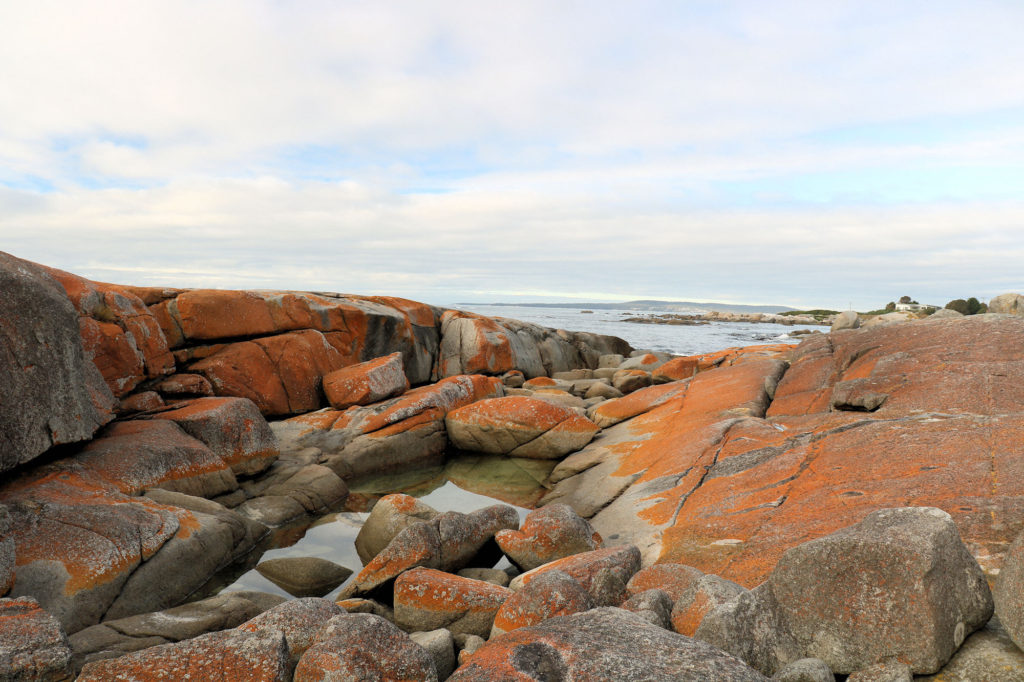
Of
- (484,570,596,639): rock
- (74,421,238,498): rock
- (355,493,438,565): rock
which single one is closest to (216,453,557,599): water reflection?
(355,493,438,565): rock

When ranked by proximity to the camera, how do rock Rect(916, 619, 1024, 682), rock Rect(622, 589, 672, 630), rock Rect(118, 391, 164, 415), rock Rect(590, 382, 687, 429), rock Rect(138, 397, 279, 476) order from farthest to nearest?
rock Rect(590, 382, 687, 429) → rock Rect(118, 391, 164, 415) → rock Rect(138, 397, 279, 476) → rock Rect(622, 589, 672, 630) → rock Rect(916, 619, 1024, 682)

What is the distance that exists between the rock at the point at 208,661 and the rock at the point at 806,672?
3845mm

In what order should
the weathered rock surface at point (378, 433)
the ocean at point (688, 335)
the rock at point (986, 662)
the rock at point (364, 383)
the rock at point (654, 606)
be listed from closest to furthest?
the rock at point (986, 662)
the rock at point (654, 606)
the weathered rock surface at point (378, 433)
the rock at point (364, 383)
the ocean at point (688, 335)

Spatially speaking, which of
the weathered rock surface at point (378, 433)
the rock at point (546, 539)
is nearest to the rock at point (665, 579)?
the rock at point (546, 539)

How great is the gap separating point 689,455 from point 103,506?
30.9 ft

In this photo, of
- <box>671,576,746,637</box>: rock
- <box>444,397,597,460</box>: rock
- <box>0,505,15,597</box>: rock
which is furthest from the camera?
<box>444,397,597,460</box>: rock

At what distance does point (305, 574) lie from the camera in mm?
8742

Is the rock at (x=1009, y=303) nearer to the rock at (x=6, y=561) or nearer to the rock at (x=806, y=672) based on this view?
the rock at (x=806, y=672)

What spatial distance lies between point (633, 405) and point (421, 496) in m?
6.02

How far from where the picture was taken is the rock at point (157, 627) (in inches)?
227

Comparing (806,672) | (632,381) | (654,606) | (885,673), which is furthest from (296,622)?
(632,381)

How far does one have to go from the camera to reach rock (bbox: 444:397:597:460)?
14.6 metres

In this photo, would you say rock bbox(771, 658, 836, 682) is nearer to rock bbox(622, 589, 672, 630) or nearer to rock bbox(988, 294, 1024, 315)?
rock bbox(622, 589, 672, 630)

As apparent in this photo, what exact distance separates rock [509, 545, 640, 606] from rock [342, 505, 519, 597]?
210 centimetres
